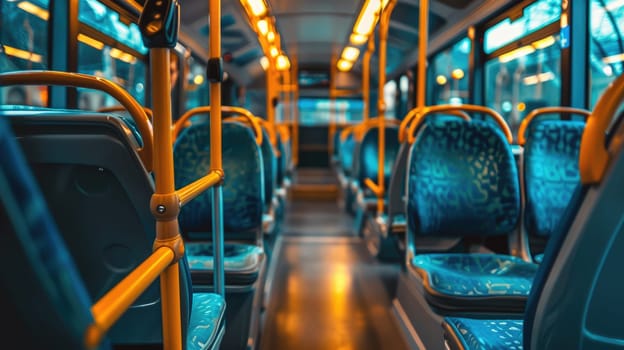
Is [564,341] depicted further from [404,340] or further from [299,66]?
[299,66]

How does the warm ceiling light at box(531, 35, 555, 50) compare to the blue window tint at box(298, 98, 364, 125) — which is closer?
the warm ceiling light at box(531, 35, 555, 50)

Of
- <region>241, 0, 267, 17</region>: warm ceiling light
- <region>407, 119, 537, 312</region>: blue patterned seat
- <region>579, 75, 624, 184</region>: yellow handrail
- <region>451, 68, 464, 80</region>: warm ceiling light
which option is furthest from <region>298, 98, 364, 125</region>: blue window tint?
<region>579, 75, 624, 184</region>: yellow handrail

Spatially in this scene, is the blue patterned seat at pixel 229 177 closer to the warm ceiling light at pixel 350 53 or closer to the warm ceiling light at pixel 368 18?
the warm ceiling light at pixel 368 18

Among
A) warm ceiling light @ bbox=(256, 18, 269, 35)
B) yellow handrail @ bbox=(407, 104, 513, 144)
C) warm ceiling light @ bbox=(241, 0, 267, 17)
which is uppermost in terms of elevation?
warm ceiling light @ bbox=(256, 18, 269, 35)

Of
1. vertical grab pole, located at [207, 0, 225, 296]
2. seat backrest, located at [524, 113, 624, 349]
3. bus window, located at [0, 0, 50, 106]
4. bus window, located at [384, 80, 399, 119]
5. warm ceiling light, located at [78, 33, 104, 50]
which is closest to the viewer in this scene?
seat backrest, located at [524, 113, 624, 349]

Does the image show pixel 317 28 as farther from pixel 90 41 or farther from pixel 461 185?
pixel 461 185

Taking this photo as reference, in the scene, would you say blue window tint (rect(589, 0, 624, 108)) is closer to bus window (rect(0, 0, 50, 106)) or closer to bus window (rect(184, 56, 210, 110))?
bus window (rect(0, 0, 50, 106))

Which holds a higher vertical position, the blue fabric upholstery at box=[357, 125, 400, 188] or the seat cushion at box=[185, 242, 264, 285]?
the blue fabric upholstery at box=[357, 125, 400, 188]

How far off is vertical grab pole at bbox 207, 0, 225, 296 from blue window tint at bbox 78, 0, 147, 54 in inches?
49.7

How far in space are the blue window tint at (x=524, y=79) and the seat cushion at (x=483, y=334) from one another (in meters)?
2.02

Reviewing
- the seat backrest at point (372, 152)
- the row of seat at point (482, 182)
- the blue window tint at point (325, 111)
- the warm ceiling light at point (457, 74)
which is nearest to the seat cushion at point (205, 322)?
the row of seat at point (482, 182)

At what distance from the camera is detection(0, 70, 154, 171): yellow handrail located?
0.85 meters

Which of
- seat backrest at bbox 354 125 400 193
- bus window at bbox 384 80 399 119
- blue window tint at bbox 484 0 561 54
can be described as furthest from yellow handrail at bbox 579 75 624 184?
bus window at bbox 384 80 399 119

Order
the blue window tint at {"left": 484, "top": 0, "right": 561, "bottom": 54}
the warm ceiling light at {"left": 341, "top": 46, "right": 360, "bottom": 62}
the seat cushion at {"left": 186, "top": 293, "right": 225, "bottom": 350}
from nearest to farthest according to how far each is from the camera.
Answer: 1. the seat cushion at {"left": 186, "top": 293, "right": 225, "bottom": 350}
2. the blue window tint at {"left": 484, "top": 0, "right": 561, "bottom": 54}
3. the warm ceiling light at {"left": 341, "top": 46, "right": 360, "bottom": 62}
